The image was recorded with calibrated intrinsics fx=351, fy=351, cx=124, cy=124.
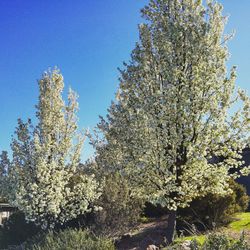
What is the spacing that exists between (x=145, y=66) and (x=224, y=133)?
389 centimetres

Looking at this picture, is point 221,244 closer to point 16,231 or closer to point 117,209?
point 117,209

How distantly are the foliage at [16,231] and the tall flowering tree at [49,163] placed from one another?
3280 mm

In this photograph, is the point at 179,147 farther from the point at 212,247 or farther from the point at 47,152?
the point at 212,247

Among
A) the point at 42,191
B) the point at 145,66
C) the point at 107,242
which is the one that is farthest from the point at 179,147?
the point at 42,191

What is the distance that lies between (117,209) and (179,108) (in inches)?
222

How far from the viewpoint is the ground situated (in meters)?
13.6

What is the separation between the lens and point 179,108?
12742 mm

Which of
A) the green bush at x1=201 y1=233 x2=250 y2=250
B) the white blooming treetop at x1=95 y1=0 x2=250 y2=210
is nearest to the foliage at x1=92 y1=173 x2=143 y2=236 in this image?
the white blooming treetop at x1=95 y1=0 x2=250 y2=210

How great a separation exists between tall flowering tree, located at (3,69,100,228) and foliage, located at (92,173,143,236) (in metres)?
0.62

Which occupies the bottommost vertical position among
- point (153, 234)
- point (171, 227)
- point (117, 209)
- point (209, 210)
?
point (153, 234)

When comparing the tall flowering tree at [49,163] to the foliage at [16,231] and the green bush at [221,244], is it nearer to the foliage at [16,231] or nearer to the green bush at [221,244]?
the foliage at [16,231]

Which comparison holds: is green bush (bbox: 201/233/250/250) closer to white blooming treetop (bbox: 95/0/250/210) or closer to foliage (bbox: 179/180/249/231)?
white blooming treetop (bbox: 95/0/250/210)

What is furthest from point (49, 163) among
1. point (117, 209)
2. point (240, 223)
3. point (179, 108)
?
point (240, 223)

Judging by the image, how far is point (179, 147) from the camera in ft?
43.5
